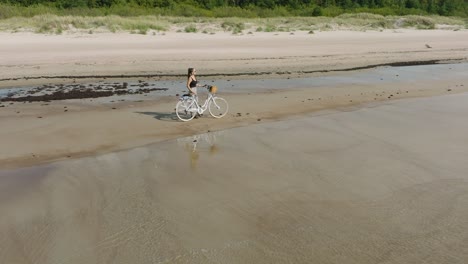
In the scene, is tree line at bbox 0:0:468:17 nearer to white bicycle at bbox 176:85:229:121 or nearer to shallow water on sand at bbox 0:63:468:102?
shallow water on sand at bbox 0:63:468:102

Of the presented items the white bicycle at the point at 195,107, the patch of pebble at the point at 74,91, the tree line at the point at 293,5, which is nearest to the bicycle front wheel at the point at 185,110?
the white bicycle at the point at 195,107

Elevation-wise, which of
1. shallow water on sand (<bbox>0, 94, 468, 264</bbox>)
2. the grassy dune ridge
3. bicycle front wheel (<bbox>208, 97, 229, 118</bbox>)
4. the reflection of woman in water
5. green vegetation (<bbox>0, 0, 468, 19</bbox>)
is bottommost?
shallow water on sand (<bbox>0, 94, 468, 264</bbox>)

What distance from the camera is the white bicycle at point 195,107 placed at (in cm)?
1315

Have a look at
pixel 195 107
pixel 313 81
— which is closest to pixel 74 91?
pixel 195 107

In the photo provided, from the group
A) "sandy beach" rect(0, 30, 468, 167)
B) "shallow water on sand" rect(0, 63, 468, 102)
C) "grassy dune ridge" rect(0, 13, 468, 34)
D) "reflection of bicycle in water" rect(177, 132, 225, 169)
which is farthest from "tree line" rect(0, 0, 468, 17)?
"reflection of bicycle in water" rect(177, 132, 225, 169)

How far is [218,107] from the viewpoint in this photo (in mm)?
13656

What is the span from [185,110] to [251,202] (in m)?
6.04

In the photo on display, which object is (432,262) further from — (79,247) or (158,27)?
(158,27)

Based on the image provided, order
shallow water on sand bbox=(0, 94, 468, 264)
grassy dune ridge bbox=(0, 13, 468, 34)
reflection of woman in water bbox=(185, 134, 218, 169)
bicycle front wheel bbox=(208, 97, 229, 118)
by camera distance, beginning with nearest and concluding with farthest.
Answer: shallow water on sand bbox=(0, 94, 468, 264), reflection of woman in water bbox=(185, 134, 218, 169), bicycle front wheel bbox=(208, 97, 229, 118), grassy dune ridge bbox=(0, 13, 468, 34)

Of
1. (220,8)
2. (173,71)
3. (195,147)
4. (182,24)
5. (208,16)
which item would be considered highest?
(220,8)

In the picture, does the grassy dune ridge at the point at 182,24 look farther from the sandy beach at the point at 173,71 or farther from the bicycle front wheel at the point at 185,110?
the bicycle front wheel at the point at 185,110

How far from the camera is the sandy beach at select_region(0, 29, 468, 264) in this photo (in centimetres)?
634

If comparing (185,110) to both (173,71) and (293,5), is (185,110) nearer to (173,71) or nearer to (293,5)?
(173,71)

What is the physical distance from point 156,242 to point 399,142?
6788 millimetres
